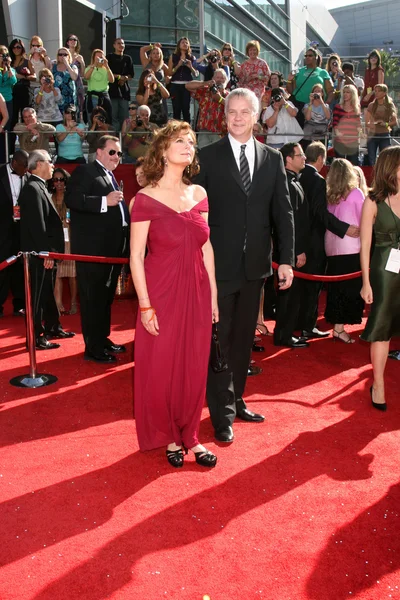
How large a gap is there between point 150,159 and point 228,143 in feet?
2.18

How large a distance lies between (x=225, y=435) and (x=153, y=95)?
7.86 meters

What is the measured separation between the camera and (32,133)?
1057 cm

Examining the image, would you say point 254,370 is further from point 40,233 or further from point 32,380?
point 40,233

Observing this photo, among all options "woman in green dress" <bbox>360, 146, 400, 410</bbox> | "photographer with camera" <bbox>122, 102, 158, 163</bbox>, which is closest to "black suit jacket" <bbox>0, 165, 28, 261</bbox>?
"photographer with camera" <bbox>122, 102, 158, 163</bbox>

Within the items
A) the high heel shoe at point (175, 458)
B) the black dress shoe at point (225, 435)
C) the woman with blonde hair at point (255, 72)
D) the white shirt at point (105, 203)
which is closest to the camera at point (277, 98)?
the woman with blonde hair at point (255, 72)

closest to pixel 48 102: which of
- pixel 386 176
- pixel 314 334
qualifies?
pixel 314 334

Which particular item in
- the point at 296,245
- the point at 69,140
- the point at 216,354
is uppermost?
the point at 69,140

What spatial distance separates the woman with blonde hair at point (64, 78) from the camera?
11.3 m

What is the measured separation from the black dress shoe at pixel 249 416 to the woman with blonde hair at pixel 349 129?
7.03 m

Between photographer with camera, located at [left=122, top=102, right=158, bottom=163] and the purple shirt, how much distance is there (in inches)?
165

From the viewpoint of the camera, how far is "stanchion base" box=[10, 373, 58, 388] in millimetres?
5949

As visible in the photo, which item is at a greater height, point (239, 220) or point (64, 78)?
point (64, 78)

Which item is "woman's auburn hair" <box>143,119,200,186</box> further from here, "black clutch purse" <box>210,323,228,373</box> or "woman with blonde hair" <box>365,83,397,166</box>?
"woman with blonde hair" <box>365,83,397,166</box>

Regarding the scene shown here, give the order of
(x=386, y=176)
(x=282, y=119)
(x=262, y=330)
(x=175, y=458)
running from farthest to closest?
1. (x=282, y=119)
2. (x=262, y=330)
3. (x=386, y=176)
4. (x=175, y=458)
